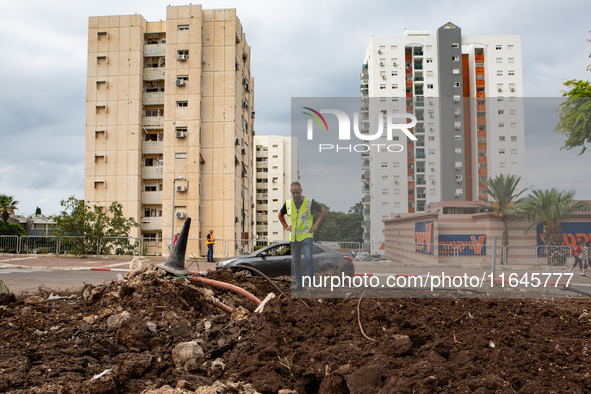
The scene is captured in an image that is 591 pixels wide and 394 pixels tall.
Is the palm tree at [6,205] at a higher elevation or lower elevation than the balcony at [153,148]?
lower

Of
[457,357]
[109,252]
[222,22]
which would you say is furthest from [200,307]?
[222,22]

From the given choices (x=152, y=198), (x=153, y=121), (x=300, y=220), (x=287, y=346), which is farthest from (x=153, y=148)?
(x=287, y=346)

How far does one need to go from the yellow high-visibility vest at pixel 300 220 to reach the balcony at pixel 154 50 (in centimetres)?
3886

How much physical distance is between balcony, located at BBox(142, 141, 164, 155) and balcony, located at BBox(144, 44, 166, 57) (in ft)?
28.1

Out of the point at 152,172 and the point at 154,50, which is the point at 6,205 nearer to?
the point at 152,172

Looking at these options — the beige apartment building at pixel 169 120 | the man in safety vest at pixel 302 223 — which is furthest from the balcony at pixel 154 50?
the man in safety vest at pixel 302 223

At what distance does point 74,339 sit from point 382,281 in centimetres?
420

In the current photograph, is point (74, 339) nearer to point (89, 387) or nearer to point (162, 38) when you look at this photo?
point (89, 387)

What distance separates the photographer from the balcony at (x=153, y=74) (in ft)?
132

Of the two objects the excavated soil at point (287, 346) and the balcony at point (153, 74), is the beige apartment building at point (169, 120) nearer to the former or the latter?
the balcony at point (153, 74)

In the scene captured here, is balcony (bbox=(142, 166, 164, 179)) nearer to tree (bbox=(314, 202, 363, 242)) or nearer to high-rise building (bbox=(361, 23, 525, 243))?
high-rise building (bbox=(361, 23, 525, 243))

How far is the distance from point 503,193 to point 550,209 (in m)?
0.92

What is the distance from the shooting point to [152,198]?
39.3m

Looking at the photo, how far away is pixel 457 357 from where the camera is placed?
3.23 m
